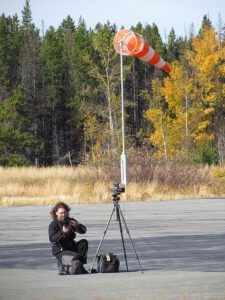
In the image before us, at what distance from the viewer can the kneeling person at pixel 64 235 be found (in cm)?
1117

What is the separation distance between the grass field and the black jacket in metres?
16.9

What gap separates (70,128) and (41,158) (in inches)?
433

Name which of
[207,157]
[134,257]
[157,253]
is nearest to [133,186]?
[207,157]

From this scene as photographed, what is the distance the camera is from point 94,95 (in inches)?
2990

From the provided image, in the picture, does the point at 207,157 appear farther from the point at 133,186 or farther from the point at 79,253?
the point at 79,253

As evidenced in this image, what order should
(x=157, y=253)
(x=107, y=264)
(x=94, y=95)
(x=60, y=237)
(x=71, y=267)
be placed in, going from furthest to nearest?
(x=94, y=95)
(x=157, y=253)
(x=60, y=237)
(x=107, y=264)
(x=71, y=267)

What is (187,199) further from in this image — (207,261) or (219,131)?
(219,131)

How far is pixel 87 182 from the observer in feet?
107

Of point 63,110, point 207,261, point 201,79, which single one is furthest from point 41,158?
point 207,261

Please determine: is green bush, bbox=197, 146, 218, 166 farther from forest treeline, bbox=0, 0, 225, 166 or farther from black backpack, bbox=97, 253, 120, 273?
black backpack, bbox=97, 253, 120, 273

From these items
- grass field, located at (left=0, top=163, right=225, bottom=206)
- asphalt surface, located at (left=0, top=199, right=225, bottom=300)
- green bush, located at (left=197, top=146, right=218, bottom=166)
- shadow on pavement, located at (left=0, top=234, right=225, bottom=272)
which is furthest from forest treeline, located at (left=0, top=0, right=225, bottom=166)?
shadow on pavement, located at (left=0, top=234, right=225, bottom=272)

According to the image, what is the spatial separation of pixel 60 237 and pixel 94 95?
213 feet

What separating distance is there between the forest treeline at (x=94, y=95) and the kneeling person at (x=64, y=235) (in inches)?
1237

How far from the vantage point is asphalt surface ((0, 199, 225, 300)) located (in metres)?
9.05
